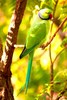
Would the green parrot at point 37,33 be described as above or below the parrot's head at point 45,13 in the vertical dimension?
below

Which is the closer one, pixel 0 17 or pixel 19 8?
pixel 19 8

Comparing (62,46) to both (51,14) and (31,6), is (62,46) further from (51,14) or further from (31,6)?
(31,6)

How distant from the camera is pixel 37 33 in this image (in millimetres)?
794

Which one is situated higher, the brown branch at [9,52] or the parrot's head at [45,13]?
the parrot's head at [45,13]

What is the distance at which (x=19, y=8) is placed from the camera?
73 cm

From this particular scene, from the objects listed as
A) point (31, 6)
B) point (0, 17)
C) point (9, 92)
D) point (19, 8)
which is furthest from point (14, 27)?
point (0, 17)

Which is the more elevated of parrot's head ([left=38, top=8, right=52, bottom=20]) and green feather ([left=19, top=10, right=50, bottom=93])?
parrot's head ([left=38, top=8, right=52, bottom=20])

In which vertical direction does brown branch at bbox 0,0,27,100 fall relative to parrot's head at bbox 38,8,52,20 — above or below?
below

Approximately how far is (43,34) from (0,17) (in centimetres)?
95

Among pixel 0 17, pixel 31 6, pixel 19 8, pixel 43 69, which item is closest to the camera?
pixel 19 8

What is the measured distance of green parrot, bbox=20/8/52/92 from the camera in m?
0.75

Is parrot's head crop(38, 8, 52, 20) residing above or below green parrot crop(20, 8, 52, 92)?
above

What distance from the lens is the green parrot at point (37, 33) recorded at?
75 centimetres

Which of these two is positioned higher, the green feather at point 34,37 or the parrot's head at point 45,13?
the parrot's head at point 45,13
